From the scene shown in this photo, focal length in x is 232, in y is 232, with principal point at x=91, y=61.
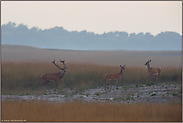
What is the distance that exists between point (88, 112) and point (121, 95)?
13.1 feet

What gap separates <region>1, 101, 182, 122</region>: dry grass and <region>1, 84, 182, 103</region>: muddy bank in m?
1.69

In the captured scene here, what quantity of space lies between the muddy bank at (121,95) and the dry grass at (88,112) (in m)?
1.69

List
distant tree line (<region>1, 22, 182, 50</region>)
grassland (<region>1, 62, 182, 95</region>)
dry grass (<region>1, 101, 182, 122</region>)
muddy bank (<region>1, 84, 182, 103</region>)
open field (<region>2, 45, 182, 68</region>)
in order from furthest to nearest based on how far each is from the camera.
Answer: distant tree line (<region>1, 22, 182, 50</region>)
open field (<region>2, 45, 182, 68</region>)
grassland (<region>1, 62, 182, 95</region>)
muddy bank (<region>1, 84, 182, 103</region>)
dry grass (<region>1, 101, 182, 122</region>)

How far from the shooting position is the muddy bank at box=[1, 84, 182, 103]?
1000cm

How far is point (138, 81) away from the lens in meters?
13.8

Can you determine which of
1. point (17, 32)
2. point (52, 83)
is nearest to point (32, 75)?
point (52, 83)

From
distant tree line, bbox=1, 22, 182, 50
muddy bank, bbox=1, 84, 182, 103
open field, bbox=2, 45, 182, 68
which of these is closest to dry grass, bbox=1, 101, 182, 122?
muddy bank, bbox=1, 84, 182, 103

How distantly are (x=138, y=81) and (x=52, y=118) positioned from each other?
810cm

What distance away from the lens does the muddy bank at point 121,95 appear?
394 inches

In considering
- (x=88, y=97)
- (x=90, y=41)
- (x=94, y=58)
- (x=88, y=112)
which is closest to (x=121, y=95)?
(x=88, y=97)

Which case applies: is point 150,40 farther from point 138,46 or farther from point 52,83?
point 52,83

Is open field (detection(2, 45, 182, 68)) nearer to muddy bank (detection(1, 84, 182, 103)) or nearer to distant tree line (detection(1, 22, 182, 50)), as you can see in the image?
muddy bank (detection(1, 84, 182, 103))

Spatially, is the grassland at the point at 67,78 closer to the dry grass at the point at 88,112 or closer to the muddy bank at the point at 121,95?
the muddy bank at the point at 121,95

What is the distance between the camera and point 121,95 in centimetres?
1099
